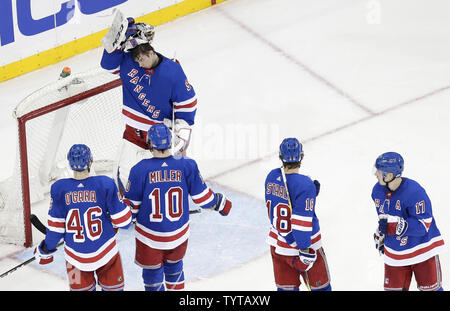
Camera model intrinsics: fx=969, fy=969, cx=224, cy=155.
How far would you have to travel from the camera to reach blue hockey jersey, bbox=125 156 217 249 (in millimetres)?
4668

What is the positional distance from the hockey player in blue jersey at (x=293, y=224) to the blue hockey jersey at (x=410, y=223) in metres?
0.33

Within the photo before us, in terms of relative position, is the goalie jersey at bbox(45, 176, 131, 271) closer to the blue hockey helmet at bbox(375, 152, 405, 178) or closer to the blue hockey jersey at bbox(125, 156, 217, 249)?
the blue hockey jersey at bbox(125, 156, 217, 249)

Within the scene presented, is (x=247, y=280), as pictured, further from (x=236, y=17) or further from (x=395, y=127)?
(x=236, y=17)

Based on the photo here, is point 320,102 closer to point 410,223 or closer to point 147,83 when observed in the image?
point 147,83

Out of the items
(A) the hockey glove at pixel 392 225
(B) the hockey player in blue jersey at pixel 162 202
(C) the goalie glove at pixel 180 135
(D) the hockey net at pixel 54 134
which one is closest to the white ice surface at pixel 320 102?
(D) the hockey net at pixel 54 134

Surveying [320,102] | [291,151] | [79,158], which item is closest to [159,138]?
[79,158]

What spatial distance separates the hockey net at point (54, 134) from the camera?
19.2ft

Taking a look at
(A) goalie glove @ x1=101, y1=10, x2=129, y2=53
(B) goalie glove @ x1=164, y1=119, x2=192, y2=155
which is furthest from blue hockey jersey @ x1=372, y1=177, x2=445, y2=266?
(A) goalie glove @ x1=101, y1=10, x2=129, y2=53

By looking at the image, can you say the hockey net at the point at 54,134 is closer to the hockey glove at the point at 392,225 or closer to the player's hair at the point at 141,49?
the player's hair at the point at 141,49

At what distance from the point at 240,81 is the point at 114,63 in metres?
2.35

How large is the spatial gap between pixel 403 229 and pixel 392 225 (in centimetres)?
6

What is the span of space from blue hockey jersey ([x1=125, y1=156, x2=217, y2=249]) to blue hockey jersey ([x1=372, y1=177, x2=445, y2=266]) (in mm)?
899

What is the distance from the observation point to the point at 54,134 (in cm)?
612

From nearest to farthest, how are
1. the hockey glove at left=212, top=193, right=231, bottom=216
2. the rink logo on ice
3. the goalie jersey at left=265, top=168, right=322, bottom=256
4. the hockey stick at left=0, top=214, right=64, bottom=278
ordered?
the goalie jersey at left=265, top=168, right=322, bottom=256 → the hockey stick at left=0, top=214, right=64, bottom=278 → the hockey glove at left=212, top=193, right=231, bottom=216 → the rink logo on ice
